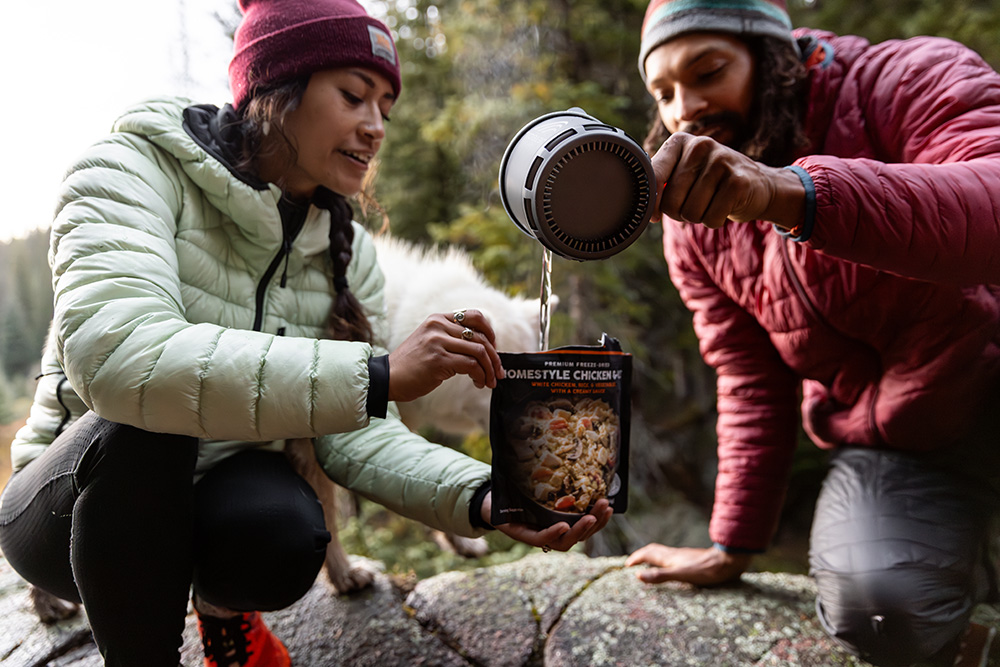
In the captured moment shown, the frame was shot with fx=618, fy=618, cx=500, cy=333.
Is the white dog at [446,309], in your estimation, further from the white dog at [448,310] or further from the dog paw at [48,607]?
the dog paw at [48,607]

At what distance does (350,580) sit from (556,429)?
113 centimetres

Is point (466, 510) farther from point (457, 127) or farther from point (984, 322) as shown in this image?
point (457, 127)

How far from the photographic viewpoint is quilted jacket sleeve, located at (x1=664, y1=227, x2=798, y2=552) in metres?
1.84

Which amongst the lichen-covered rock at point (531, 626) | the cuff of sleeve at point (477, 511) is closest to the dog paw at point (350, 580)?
the lichen-covered rock at point (531, 626)

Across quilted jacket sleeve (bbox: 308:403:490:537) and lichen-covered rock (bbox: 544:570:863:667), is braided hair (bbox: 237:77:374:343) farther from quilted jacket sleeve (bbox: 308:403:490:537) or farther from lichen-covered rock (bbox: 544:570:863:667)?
lichen-covered rock (bbox: 544:570:863:667)

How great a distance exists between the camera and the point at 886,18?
3.92 m

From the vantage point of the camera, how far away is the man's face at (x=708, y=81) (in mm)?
1537

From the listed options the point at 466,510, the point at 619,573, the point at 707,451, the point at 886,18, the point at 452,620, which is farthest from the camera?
the point at 707,451

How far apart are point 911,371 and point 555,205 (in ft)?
3.89

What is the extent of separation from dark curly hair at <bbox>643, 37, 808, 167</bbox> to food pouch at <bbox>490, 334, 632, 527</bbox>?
754mm

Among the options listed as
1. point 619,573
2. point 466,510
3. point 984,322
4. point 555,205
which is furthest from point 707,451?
point 555,205

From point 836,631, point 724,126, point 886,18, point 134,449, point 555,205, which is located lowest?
point 836,631

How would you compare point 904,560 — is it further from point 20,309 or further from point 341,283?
point 20,309

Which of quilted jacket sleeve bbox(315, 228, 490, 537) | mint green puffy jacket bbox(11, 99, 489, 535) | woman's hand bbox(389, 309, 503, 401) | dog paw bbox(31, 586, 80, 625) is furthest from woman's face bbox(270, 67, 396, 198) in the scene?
dog paw bbox(31, 586, 80, 625)
